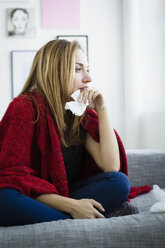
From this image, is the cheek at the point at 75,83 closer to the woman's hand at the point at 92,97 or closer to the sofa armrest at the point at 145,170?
the woman's hand at the point at 92,97

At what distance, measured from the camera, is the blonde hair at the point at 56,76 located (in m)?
1.32

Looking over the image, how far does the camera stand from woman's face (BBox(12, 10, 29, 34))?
3.15m

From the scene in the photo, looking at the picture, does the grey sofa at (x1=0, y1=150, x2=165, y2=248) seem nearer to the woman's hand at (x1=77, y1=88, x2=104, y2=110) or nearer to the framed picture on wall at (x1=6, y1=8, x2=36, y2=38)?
the woman's hand at (x1=77, y1=88, x2=104, y2=110)

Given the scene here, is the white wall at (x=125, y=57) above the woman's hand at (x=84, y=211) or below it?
above

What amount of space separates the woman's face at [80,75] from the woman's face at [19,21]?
1.97 metres

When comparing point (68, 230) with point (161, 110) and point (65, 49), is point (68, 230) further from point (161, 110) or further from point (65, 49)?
point (161, 110)

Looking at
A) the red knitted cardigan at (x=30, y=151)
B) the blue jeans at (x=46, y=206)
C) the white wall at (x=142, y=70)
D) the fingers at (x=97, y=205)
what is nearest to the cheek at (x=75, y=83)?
the red knitted cardigan at (x=30, y=151)

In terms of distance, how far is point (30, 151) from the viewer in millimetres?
1250

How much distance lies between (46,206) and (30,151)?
254 mm

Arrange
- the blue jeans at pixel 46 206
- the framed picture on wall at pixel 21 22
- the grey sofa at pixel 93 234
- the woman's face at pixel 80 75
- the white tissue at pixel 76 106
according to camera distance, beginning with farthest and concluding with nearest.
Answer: the framed picture on wall at pixel 21 22
the woman's face at pixel 80 75
the white tissue at pixel 76 106
the blue jeans at pixel 46 206
the grey sofa at pixel 93 234

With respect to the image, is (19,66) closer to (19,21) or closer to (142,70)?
(19,21)

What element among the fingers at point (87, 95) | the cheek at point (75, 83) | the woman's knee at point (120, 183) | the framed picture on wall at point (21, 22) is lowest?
the woman's knee at point (120, 183)

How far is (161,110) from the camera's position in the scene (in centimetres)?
263

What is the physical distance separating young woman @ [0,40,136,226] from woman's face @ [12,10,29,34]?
6.33 ft
